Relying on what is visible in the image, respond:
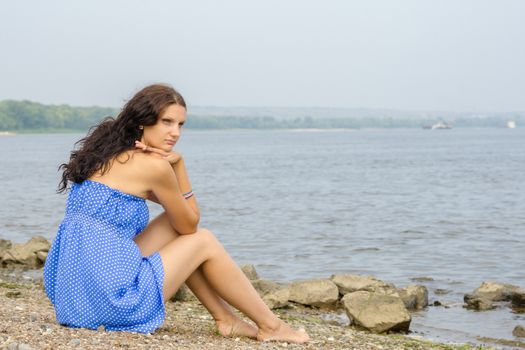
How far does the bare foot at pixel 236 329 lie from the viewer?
5781mm

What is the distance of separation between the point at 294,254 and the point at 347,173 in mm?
26927

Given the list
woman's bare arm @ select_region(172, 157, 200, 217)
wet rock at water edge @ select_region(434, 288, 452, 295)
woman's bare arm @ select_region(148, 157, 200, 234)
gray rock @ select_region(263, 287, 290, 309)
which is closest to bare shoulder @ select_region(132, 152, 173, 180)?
woman's bare arm @ select_region(148, 157, 200, 234)

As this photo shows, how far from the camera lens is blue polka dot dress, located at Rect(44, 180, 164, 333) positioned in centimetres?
513

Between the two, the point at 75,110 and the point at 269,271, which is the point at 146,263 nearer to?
the point at 269,271

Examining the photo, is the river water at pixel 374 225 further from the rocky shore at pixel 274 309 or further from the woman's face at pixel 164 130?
the woman's face at pixel 164 130

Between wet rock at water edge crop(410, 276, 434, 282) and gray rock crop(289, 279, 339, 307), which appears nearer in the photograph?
gray rock crop(289, 279, 339, 307)

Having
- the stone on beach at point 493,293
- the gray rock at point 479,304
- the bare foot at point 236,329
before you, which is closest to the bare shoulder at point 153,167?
the bare foot at point 236,329

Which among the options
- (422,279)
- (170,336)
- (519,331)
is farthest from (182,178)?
(422,279)

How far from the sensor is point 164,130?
539 cm

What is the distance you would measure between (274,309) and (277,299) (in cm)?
14

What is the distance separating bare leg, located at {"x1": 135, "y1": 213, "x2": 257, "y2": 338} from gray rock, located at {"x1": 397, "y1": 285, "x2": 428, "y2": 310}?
447 centimetres

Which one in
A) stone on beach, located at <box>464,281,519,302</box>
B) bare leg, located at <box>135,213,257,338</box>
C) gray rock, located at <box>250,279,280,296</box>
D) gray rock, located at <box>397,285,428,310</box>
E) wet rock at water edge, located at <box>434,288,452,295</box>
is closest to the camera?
bare leg, located at <box>135,213,257,338</box>

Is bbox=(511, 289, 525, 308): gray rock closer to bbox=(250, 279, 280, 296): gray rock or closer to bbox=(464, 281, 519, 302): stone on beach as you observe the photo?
bbox=(464, 281, 519, 302): stone on beach

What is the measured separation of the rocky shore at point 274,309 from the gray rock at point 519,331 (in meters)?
0.01
